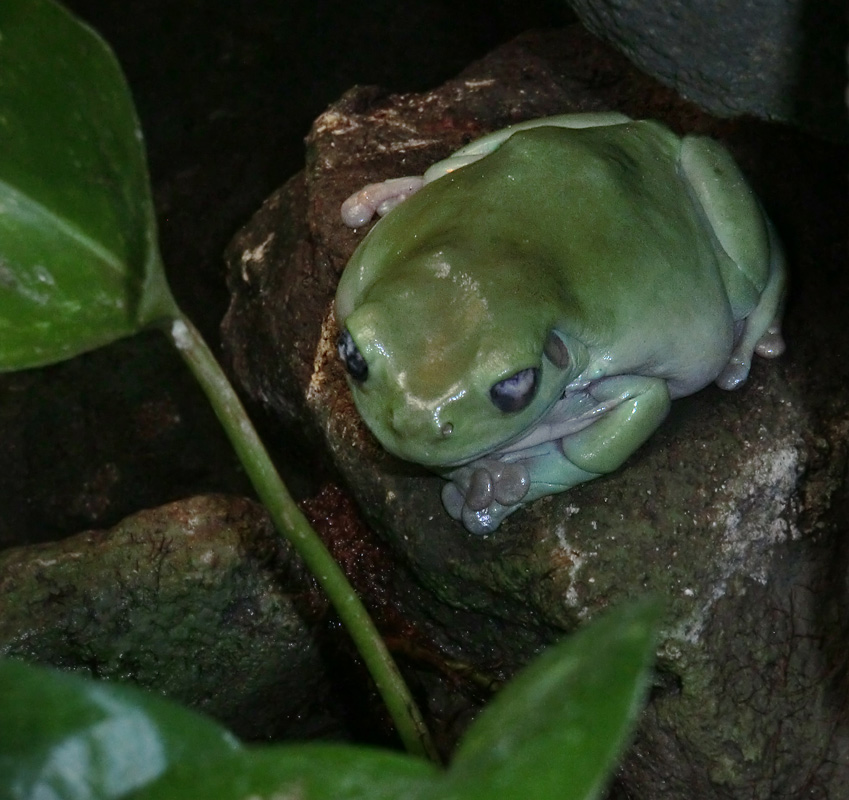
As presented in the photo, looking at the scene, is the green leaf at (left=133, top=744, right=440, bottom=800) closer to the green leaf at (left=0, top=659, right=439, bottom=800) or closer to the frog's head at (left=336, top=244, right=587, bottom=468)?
the green leaf at (left=0, top=659, right=439, bottom=800)

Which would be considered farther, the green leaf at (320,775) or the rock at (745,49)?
the rock at (745,49)

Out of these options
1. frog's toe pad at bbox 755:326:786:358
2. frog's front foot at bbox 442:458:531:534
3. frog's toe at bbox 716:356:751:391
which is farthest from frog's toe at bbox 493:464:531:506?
frog's toe pad at bbox 755:326:786:358

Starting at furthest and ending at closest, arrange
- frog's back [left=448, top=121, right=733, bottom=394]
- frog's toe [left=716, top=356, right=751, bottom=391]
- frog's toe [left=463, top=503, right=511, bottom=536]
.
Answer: frog's toe [left=716, top=356, right=751, bottom=391], frog's toe [left=463, top=503, right=511, bottom=536], frog's back [left=448, top=121, right=733, bottom=394]

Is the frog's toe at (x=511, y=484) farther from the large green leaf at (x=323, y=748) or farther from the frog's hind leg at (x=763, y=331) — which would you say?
the large green leaf at (x=323, y=748)

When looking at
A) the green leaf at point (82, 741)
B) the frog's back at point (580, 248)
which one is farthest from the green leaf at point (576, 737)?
the frog's back at point (580, 248)

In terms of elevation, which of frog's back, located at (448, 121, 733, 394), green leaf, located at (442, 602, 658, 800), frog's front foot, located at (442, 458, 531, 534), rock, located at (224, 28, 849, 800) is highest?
green leaf, located at (442, 602, 658, 800)

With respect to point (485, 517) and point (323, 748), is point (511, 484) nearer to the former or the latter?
point (485, 517)

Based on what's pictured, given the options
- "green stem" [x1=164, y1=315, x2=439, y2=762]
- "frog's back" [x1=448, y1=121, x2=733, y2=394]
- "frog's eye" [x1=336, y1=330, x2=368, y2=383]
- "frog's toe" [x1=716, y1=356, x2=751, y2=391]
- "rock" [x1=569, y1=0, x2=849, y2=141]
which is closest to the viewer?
"green stem" [x1=164, y1=315, x2=439, y2=762]

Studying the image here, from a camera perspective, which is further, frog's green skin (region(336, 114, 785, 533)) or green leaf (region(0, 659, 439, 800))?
frog's green skin (region(336, 114, 785, 533))

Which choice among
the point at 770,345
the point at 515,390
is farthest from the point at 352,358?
the point at 770,345
